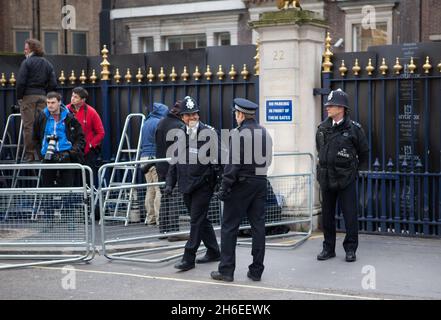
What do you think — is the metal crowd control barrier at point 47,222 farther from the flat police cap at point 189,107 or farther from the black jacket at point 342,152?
the black jacket at point 342,152

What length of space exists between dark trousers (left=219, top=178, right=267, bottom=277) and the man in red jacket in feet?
14.4

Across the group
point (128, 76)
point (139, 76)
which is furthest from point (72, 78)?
point (139, 76)

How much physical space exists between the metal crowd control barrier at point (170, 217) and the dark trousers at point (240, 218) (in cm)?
117

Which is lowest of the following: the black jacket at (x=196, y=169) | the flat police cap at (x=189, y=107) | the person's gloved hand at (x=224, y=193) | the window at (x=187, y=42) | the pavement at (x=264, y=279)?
the pavement at (x=264, y=279)

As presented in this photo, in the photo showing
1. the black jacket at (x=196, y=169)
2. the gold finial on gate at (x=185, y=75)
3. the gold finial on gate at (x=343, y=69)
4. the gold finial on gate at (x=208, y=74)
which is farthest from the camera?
the gold finial on gate at (x=185, y=75)

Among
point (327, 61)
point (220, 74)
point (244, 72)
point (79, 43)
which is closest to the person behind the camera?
point (327, 61)

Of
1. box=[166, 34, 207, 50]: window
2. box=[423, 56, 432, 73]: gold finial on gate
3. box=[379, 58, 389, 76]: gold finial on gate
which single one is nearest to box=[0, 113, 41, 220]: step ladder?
box=[379, 58, 389, 76]: gold finial on gate

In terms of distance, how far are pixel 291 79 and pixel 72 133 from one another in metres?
3.22

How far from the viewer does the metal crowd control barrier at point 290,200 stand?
10.4 metres

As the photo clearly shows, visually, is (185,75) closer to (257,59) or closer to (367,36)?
(257,59)

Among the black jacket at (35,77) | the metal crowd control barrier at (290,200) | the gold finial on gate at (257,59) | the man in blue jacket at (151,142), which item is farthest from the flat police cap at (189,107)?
the black jacket at (35,77)

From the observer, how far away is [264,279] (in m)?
8.34
